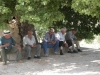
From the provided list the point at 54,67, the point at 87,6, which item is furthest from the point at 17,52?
the point at 87,6

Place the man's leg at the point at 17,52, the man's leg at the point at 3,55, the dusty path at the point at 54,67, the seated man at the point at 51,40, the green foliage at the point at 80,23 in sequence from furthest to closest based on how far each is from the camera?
1. the green foliage at the point at 80,23
2. the seated man at the point at 51,40
3. the man's leg at the point at 17,52
4. the man's leg at the point at 3,55
5. the dusty path at the point at 54,67

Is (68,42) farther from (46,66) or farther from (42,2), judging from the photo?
(42,2)

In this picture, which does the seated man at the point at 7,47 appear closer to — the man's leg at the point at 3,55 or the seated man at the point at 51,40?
the man's leg at the point at 3,55

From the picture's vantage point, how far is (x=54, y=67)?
8.00 m

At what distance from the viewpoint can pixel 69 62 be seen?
8.84 meters

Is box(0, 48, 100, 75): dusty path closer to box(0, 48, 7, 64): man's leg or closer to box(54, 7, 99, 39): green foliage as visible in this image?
box(0, 48, 7, 64): man's leg

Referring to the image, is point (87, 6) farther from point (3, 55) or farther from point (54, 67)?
point (3, 55)

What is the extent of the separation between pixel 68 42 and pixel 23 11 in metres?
4.86

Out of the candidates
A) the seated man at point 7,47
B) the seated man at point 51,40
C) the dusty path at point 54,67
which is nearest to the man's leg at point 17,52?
the seated man at point 7,47

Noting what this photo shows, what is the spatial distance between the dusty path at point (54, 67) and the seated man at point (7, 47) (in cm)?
26

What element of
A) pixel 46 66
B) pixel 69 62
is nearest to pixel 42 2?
pixel 46 66

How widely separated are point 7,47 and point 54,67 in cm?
174

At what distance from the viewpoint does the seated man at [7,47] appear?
8.39 meters

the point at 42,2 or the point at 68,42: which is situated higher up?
the point at 42,2
